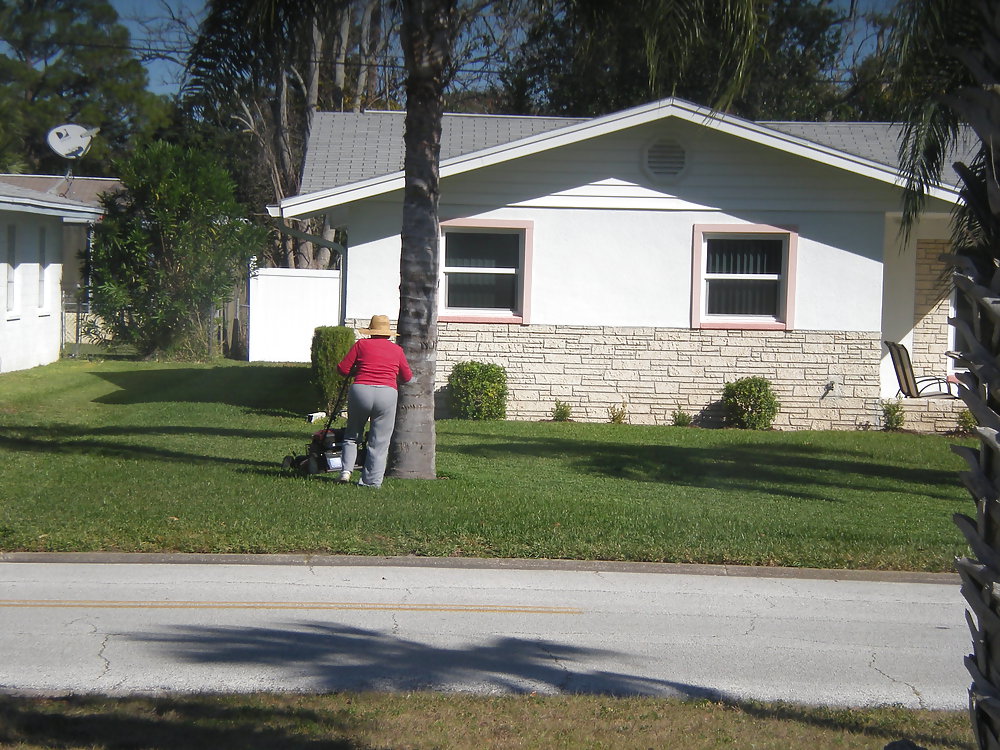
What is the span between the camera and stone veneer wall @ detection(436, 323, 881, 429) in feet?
57.8

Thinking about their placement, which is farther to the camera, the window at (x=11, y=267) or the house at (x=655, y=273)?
the window at (x=11, y=267)

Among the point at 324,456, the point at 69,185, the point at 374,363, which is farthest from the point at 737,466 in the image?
the point at 69,185

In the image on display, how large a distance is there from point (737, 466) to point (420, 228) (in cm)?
538

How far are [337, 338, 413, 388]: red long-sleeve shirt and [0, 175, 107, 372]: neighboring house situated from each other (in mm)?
11785

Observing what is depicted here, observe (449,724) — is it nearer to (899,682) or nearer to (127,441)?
(899,682)

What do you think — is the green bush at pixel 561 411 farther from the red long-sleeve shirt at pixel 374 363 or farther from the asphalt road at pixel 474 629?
the asphalt road at pixel 474 629

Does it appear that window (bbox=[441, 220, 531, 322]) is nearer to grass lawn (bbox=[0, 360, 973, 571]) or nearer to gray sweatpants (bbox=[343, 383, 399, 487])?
grass lawn (bbox=[0, 360, 973, 571])

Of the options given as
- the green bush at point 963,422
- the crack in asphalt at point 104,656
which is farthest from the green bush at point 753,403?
the crack in asphalt at point 104,656

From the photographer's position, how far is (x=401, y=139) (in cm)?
2030

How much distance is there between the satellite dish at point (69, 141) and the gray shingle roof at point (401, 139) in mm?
9363

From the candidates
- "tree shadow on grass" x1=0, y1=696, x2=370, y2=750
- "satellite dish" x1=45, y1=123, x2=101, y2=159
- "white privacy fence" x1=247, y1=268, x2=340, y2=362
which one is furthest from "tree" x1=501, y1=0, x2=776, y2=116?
"satellite dish" x1=45, y1=123, x2=101, y2=159

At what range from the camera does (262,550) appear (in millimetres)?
8898

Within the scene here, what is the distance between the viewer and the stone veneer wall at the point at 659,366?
17625 mm

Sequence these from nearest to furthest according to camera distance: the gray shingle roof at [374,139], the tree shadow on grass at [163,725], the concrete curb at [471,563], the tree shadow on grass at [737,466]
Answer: the tree shadow on grass at [163,725], the concrete curb at [471,563], the tree shadow on grass at [737,466], the gray shingle roof at [374,139]
